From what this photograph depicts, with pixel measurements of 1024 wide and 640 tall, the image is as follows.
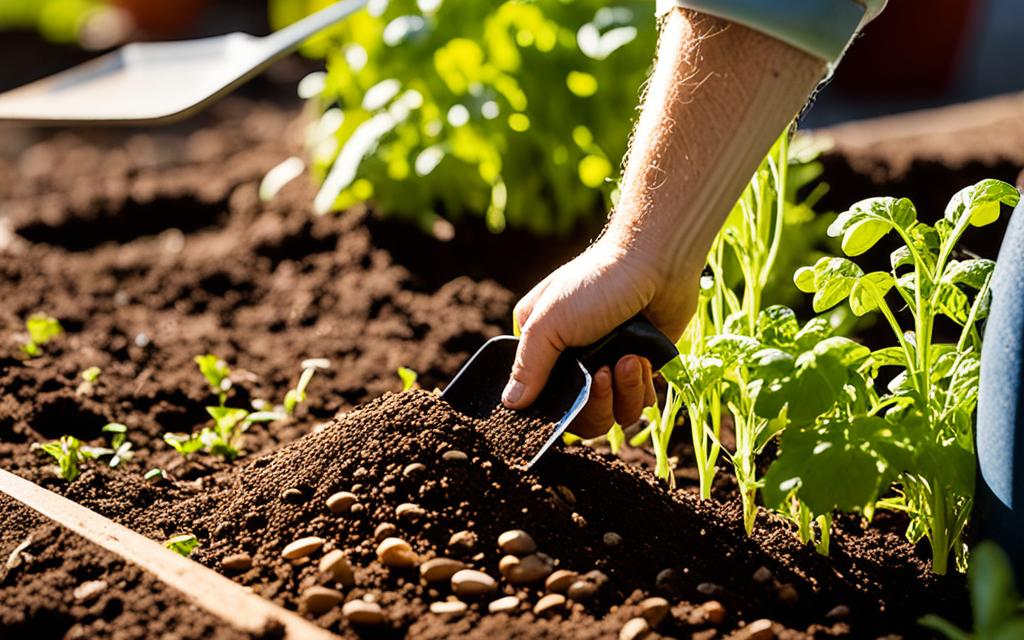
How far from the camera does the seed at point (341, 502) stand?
1.61 meters

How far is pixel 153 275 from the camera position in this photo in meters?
3.02

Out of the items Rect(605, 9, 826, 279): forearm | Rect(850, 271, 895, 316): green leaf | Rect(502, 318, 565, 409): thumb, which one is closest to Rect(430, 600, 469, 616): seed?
Rect(502, 318, 565, 409): thumb

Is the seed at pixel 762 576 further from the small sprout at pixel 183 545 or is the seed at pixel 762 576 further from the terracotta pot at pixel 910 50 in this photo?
the terracotta pot at pixel 910 50

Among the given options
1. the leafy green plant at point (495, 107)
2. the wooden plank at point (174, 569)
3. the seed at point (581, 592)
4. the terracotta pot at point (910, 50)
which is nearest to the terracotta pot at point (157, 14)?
the terracotta pot at point (910, 50)

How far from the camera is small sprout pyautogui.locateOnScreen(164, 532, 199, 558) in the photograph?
163 centimetres

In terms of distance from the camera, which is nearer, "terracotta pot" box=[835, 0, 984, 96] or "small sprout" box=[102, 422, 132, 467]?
"small sprout" box=[102, 422, 132, 467]

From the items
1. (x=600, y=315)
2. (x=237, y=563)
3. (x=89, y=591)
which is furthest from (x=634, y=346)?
(x=89, y=591)

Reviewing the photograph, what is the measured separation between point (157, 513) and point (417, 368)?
757mm

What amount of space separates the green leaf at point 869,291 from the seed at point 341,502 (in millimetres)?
759

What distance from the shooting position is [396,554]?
151 centimetres

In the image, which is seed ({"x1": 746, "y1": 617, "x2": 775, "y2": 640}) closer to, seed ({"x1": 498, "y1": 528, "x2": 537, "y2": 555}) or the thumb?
seed ({"x1": 498, "y1": 528, "x2": 537, "y2": 555})

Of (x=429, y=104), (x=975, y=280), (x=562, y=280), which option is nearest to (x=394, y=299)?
(x=429, y=104)

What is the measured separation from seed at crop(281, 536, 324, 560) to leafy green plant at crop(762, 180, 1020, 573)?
630 millimetres

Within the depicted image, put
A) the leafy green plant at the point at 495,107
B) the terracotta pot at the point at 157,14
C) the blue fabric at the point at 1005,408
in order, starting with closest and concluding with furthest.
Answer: the blue fabric at the point at 1005,408 → the leafy green plant at the point at 495,107 → the terracotta pot at the point at 157,14
